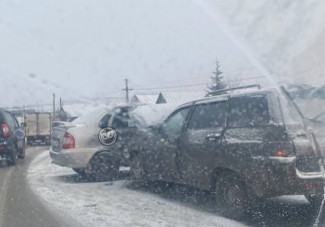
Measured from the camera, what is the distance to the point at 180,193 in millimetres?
8734

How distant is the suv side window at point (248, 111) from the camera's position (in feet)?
20.7

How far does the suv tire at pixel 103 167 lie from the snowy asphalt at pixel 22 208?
1301mm

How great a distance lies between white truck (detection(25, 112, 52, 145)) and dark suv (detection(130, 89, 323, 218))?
81.2ft

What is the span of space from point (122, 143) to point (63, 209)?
3.03 meters

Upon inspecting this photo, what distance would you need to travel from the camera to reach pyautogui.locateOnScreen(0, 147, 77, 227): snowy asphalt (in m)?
6.66

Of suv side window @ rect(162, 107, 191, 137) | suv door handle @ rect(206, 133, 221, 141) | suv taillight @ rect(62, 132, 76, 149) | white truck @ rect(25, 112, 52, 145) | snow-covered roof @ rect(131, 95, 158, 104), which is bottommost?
white truck @ rect(25, 112, 52, 145)

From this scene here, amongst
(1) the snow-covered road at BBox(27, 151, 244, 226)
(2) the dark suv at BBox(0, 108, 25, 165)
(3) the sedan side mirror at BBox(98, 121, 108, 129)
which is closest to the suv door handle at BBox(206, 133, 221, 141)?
(1) the snow-covered road at BBox(27, 151, 244, 226)

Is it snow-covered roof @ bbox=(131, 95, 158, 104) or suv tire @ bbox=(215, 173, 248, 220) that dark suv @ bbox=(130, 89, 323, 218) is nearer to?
suv tire @ bbox=(215, 173, 248, 220)

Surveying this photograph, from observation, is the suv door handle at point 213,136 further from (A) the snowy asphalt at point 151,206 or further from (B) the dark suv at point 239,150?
(A) the snowy asphalt at point 151,206

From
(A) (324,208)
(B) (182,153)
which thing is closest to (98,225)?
(B) (182,153)

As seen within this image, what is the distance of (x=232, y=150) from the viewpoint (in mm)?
6453

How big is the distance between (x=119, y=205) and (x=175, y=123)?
5.17 feet

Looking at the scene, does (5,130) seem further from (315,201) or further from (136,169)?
(315,201)

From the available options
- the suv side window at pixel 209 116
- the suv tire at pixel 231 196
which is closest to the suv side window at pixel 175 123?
the suv side window at pixel 209 116
